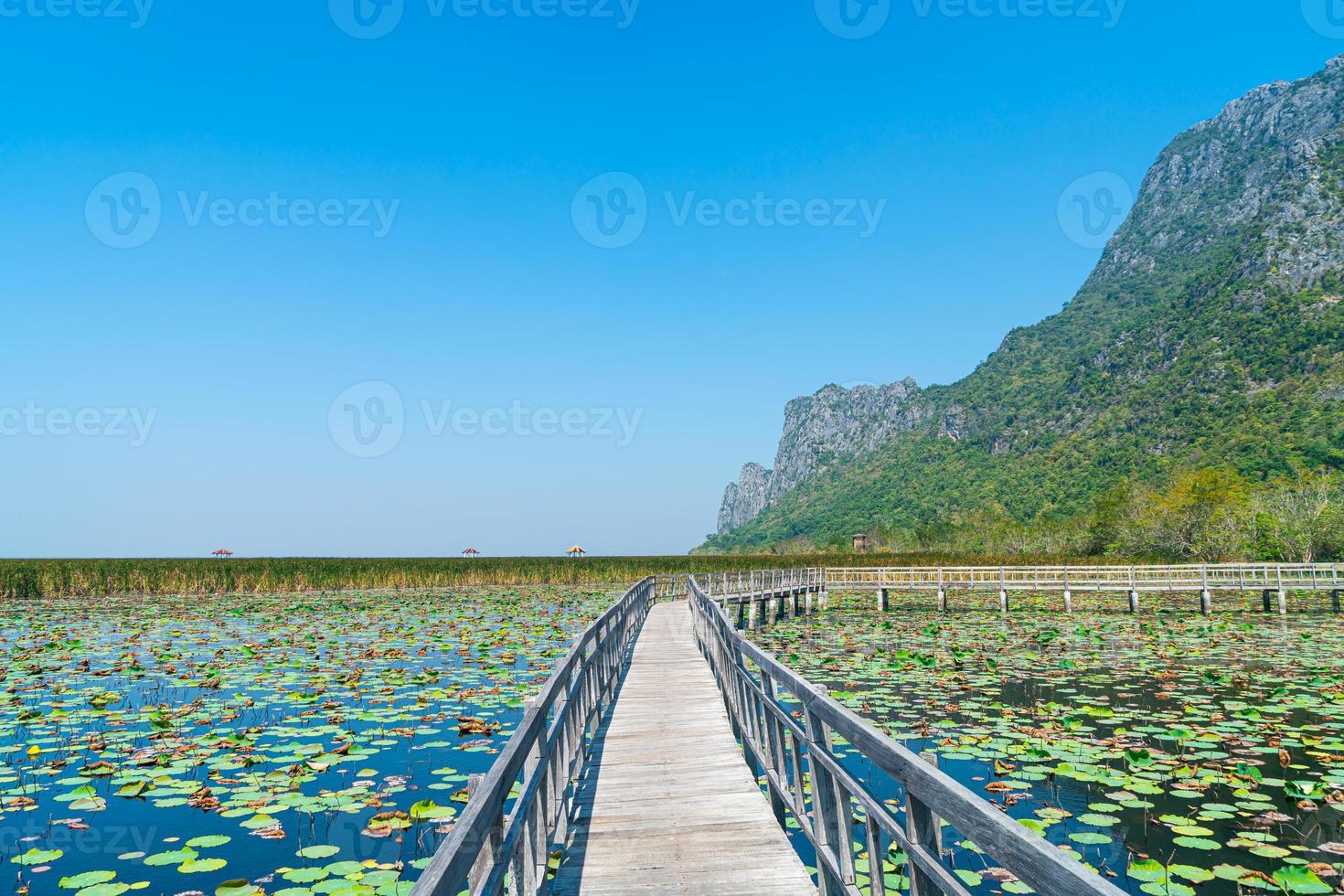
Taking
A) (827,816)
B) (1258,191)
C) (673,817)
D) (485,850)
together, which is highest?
(1258,191)

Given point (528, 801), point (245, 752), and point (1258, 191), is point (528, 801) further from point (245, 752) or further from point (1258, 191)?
point (1258, 191)

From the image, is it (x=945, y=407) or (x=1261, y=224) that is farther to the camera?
(x=945, y=407)

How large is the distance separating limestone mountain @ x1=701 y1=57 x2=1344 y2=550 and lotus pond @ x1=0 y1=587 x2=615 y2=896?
238 feet

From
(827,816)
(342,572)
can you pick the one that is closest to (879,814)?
(827,816)

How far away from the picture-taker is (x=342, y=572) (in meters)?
47.1

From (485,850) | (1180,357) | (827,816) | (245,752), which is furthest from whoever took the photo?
(1180,357)

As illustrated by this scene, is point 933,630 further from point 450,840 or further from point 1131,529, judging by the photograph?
point 1131,529

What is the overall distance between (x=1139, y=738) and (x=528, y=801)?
9272 mm

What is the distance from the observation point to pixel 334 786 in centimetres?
820

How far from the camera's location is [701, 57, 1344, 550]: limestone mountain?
72.9m

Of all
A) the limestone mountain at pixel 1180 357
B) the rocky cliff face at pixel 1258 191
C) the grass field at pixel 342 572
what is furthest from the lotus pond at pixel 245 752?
the rocky cliff face at pixel 1258 191

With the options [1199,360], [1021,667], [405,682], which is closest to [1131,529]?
[1199,360]

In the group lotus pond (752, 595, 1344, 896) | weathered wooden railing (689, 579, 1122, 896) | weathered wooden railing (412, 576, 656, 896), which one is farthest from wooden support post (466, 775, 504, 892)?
lotus pond (752, 595, 1344, 896)

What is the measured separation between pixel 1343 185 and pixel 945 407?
6445cm
